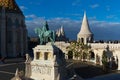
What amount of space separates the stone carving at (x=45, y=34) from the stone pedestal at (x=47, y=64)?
4.74 ft

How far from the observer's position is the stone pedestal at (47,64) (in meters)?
24.6

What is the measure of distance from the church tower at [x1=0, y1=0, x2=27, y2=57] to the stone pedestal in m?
30.4

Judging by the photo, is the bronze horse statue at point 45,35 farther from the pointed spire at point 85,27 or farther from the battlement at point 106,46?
the pointed spire at point 85,27

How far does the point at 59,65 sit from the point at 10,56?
3414 centimetres

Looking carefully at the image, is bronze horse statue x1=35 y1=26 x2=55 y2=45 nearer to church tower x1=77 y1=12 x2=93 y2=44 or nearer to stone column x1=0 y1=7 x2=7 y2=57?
stone column x1=0 y1=7 x2=7 y2=57

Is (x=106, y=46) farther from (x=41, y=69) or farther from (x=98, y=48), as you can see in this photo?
(x=41, y=69)

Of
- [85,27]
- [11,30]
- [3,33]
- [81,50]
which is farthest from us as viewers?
[85,27]

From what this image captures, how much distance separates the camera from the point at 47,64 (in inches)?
987

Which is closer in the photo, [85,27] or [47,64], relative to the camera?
[47,64]

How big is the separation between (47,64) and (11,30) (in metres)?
33.7

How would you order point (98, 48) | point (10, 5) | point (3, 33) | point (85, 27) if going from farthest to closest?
point (10, 5) < point (85, 27) < point (3, 33) < point (98, 48)

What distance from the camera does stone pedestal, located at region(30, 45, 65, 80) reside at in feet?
80.7

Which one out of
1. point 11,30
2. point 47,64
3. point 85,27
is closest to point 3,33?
point 11,30

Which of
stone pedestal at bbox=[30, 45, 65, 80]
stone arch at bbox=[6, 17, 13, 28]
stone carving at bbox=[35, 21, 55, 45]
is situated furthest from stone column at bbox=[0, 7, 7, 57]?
stone pedestal at bbox=[30, 45, 65, 80]
